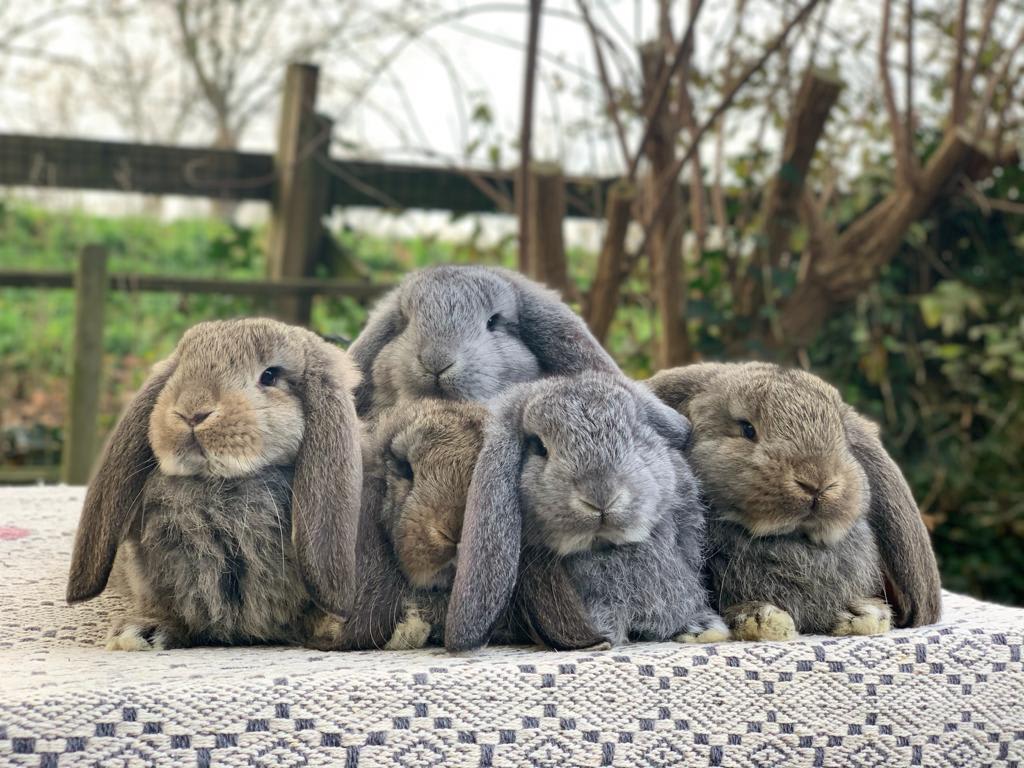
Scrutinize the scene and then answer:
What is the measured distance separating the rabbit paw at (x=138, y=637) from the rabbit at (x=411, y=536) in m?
0.27

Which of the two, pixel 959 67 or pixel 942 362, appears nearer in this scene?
pixel 959 67

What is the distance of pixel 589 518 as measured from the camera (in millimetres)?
1588

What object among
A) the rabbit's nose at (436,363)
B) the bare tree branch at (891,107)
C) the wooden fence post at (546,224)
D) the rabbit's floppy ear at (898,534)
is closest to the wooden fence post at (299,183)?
the wooden fence post at (546,224)

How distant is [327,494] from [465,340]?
407 mm

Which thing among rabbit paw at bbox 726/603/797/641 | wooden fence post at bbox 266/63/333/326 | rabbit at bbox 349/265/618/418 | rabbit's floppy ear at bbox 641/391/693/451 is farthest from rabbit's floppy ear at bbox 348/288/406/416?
wooden fence post at bbox 266/63/333/326

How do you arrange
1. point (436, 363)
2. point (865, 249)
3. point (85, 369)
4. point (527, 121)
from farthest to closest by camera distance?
point (85, 369) < point (865, 249) < point (527, 121) < point (436, 363)

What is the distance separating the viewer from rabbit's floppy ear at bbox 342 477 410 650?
167 centimetres

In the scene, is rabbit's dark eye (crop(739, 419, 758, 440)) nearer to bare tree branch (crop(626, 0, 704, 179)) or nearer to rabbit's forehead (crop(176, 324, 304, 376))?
rabbit's forehead (crop(176, 324, 304, 376))

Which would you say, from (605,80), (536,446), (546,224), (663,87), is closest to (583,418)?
(536,446)

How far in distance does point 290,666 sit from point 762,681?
639 mm

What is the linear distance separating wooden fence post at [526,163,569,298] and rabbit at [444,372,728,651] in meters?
1.82

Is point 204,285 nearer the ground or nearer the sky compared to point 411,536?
nearer the sky

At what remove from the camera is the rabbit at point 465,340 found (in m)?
1.91

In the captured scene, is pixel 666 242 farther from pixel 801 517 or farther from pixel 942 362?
pixel 801 517
